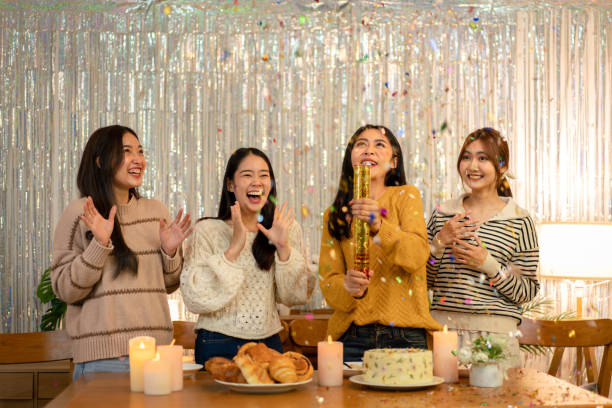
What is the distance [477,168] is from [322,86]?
1949mm

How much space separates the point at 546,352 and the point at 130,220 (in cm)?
274

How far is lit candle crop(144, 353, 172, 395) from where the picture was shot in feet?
5.15

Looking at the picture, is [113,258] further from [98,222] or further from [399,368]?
[399,368]

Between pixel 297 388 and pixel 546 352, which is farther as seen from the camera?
pixel 546 352

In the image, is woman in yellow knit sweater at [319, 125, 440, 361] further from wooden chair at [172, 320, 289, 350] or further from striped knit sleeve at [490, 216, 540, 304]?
wooden chair at [172, 320, 289, 350]

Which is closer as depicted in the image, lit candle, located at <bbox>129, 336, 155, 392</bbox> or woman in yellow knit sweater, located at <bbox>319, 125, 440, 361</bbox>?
lit candle, located at <bbox>129, 336, 155, 392</bbox>

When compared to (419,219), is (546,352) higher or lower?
lower

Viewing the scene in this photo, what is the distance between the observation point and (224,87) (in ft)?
13.6

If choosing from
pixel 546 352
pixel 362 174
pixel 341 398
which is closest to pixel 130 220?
pixel 362 174

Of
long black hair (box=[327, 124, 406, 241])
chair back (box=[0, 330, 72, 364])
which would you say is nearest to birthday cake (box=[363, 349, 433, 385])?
long black hair (box=[327, 124, 406, 241])

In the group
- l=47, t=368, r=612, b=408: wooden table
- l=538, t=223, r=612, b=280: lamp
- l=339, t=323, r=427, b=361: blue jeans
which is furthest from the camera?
l=538, t=223, r=612, b=280: lamp

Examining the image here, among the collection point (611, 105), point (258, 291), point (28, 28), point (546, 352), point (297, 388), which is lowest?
point (546, 352)

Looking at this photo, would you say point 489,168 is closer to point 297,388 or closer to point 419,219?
point 419,219

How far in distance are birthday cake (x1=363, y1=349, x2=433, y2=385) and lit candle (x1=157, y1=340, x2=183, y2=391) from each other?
42 cm
